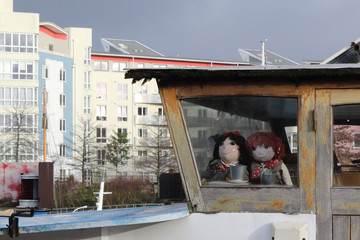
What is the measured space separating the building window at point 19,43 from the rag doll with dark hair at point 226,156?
7427cm

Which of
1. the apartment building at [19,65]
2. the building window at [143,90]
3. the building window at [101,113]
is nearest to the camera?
the apartment building at [19,65]

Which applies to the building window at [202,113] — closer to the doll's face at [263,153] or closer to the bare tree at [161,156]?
the doll's face at [263,153]

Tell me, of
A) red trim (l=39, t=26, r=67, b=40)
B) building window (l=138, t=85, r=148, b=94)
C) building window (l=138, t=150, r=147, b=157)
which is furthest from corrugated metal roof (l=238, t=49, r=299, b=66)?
red trim (l=39, t=26, r=67, b=40)

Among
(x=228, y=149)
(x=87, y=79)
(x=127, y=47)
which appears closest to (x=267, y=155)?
(x=228, y=149)

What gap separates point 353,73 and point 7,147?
2637 inches

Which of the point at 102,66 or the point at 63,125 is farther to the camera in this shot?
the point at 102,66

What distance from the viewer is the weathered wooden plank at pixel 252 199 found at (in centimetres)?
796

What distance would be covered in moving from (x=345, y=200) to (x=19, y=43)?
7522 cm

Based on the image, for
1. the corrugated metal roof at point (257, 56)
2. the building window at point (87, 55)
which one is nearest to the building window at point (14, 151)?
the building window at point (87, 55)

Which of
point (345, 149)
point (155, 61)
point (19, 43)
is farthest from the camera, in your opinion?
point (155, 61)

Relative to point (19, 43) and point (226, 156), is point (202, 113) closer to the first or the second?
point (226, 156)

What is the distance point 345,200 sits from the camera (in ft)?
25.8

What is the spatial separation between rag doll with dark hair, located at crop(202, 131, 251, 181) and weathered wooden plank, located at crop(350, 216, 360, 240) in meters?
1.21

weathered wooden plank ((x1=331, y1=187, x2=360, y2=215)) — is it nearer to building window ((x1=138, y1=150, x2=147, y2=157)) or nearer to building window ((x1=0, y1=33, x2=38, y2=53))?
building window ((x1=138, y1=150, x2=147, y2=157))
